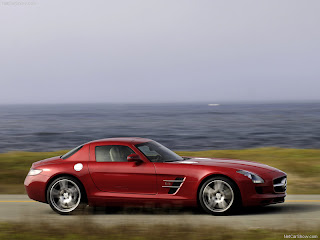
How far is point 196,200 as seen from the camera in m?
8.10

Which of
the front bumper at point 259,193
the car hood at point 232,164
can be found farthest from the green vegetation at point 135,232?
the car hood at point 232,164

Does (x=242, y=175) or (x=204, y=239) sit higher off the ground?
(x=242, y=175)

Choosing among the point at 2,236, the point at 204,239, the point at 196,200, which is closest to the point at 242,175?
the point at 196,200

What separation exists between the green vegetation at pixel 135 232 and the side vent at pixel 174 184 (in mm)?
1187

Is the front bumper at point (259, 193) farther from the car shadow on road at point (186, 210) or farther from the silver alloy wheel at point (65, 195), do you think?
the silver alloy wheel at point (65, 195)

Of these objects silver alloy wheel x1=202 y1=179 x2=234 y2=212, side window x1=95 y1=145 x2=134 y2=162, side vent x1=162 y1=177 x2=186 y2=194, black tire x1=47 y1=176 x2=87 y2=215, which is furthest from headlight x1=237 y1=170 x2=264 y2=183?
black tire x1=47 y1=176 x2=87 y2=215

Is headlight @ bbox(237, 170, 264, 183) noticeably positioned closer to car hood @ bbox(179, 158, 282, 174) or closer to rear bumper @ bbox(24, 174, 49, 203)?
car hood @ bbox(179, 158, 282, 174)

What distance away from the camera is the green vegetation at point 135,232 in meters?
6.26

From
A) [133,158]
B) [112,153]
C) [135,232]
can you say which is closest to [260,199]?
[133,158]

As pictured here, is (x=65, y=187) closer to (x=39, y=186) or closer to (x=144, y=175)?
(x=39, y=186)

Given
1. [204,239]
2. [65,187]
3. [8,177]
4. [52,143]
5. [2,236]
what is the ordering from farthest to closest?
[52,143] → [8,177] → [65,187] → [2,236] → [204,239]

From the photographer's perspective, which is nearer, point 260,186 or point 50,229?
point 50,229

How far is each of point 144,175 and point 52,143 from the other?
39.4 m

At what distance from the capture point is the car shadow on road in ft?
27.8
